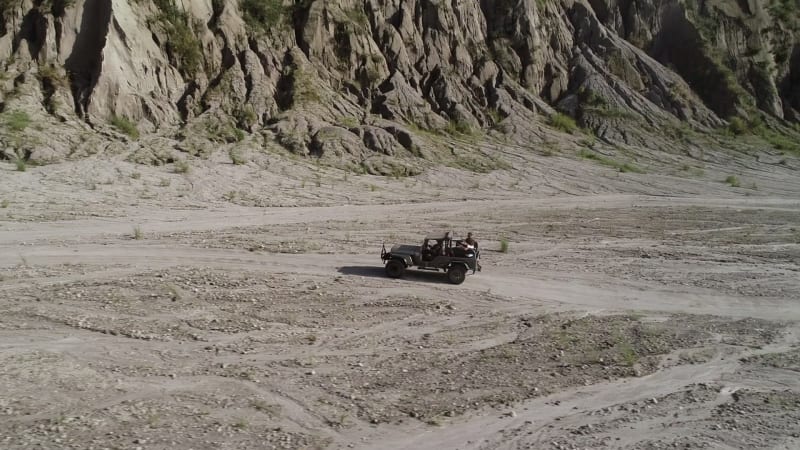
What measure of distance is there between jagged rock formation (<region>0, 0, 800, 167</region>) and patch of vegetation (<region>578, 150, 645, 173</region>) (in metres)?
4.76

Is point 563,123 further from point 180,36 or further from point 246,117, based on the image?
point 180,36

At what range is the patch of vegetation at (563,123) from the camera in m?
42.5

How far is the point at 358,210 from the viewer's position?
22.8 metres

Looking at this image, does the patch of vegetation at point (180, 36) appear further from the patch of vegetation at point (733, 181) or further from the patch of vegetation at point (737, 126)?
the patch of vegetation at point (737, 126)

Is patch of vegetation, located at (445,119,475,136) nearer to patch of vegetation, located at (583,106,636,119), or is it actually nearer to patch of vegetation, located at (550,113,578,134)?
patch of vegetation, located at (550,113,578,134)

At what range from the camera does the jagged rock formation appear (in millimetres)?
31000

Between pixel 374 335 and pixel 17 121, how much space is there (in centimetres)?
2560

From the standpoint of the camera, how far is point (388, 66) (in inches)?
1687

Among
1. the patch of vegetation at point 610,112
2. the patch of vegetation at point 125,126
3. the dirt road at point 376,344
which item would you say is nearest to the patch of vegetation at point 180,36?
the patch of vegetation at point 125,126

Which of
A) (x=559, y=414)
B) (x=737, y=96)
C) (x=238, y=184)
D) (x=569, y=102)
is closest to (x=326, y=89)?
(x=238, y=184)

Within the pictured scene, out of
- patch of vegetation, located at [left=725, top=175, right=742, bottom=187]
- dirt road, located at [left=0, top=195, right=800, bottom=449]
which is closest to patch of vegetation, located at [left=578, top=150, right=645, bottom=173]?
patch of vegetation, located at [left=725, top=175, right=742, bottom=187]

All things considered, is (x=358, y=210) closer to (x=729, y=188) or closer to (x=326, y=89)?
(x=326, y=89)

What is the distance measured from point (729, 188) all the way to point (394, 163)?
20.4 m

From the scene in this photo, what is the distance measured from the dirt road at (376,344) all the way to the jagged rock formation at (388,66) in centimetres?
1668
